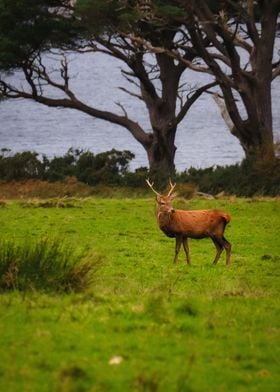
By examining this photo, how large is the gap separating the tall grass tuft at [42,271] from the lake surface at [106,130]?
43.4m

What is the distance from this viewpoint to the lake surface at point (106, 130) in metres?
68.9

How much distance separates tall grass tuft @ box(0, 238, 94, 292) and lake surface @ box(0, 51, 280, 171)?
43.4 meters

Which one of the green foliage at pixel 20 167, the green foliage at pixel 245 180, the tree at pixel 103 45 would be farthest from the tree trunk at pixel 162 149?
the green foliage at pixel 20 167

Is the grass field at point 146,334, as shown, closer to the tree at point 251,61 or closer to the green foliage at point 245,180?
the green foliage at point 245,180

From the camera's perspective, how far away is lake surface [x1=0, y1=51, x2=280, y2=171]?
68938 mm

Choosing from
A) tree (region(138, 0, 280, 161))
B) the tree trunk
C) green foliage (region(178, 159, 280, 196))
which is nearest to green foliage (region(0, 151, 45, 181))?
the tree trunk

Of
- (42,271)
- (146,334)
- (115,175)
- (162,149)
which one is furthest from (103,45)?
(146,334)

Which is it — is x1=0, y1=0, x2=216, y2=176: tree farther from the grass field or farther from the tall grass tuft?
the tall grass tuft

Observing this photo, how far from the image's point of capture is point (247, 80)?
109 ft

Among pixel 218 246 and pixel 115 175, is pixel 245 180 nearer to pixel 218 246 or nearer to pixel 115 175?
pixel 115 175

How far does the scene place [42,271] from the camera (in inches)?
→ 433

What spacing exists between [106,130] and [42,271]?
3264 inches

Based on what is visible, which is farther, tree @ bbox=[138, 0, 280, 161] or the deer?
tree @ bbox=[138, 0, 280, 161]

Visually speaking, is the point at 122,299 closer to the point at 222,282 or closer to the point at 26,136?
the point at 222,282
